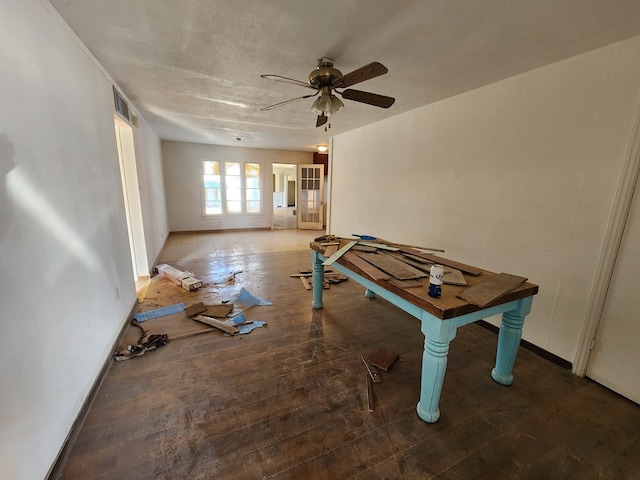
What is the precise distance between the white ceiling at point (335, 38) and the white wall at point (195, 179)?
4028 millimetres

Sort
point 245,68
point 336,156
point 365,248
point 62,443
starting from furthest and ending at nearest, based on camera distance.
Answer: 1. point 336,156
2. point 365,248
3. point 245,68
4. point 62,443

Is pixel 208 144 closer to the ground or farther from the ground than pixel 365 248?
farther from the ground

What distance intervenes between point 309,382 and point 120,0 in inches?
100

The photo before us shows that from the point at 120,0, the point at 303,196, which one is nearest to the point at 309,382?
the point at 120,0

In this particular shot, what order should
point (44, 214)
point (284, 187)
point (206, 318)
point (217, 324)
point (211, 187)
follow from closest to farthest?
point (44, 214)
point (217, 324)
point (206, 318)
point (211, 187)
point (284, 187)

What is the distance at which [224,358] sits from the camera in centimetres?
210

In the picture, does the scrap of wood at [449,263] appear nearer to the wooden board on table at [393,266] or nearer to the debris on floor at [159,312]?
the wooden board on table at [393,266]

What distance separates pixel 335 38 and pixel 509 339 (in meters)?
2.33

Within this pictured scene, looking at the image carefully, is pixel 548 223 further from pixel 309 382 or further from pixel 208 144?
pixel 208 144

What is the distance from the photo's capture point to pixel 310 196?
795 centimetres

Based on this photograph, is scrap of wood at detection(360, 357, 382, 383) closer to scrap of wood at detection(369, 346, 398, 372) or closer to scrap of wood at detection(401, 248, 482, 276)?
scrap of wood at detection(369, 346, 398, 372)

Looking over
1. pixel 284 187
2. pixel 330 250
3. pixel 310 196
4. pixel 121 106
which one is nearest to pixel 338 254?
pixel 330 250

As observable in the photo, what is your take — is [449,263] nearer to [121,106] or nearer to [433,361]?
[433,361]

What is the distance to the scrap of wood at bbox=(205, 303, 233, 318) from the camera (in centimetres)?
275
